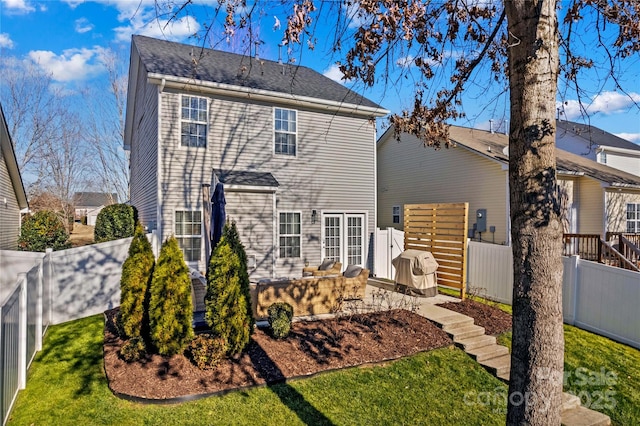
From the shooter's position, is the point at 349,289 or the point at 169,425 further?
the point at 349,289

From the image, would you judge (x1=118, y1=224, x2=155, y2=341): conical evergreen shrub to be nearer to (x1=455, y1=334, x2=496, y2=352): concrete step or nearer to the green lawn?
the green lawn

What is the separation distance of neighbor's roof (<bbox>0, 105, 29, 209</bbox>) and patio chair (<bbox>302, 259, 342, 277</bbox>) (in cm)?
992

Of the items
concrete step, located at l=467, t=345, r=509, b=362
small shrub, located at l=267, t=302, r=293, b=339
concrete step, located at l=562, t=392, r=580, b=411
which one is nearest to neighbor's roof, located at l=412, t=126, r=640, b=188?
concrete step, located at l=467, t=345, r=509, b=362

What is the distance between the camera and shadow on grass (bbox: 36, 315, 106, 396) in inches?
206

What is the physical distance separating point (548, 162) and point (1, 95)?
1231 inches

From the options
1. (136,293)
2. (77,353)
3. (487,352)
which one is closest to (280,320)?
(136,293)

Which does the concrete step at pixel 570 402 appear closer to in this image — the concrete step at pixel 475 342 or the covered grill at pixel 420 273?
the concrete step at pixel 475 342

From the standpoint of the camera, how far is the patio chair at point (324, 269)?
11.3m

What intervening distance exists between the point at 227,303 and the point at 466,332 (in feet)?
14.6

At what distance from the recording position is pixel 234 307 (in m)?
5.69

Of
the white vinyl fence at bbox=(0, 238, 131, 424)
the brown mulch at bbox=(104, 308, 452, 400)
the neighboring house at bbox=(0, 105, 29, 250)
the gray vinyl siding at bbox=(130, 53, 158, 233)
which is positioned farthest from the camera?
the neighboring house at bbox=(0, 105, 29, 250)

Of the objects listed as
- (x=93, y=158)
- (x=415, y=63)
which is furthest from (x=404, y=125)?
(x=93, y=158)

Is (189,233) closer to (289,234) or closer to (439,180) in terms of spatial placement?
(289,234)

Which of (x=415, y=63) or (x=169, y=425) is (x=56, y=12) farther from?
(x=169, y=425)
